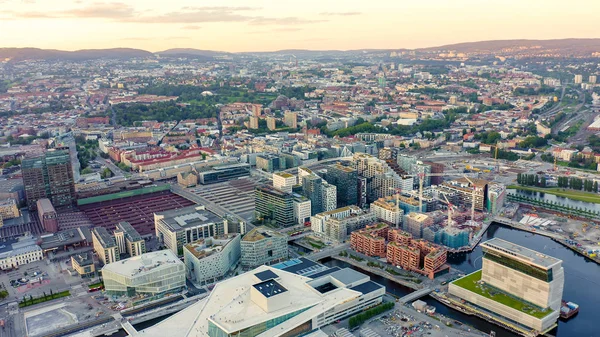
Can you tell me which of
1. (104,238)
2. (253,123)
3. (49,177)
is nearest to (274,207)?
(104,238)

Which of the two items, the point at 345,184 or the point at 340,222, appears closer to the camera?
the point at 340,222

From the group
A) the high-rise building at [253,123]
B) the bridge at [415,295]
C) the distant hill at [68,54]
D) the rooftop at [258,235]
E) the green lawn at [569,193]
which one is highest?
the distant hill at [68,54]

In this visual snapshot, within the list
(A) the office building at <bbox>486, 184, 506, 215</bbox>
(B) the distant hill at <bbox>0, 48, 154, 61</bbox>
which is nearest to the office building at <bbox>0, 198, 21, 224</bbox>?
(A) the office building at <bbox>486, 184, 506, 215</bbox>

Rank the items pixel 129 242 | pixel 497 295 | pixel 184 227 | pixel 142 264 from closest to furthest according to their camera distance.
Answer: pixel 497 295, pixel 142 264, pixel 129 242, pixel 184 227

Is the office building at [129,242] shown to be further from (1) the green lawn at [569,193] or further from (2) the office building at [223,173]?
(1) the green lawn at [569,193]

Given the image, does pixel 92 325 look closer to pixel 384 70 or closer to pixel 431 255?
pixel 431 255

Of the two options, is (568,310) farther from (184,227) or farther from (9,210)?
(9,210)

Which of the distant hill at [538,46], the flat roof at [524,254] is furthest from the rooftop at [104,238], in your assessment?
the distant hill at [538,46]
